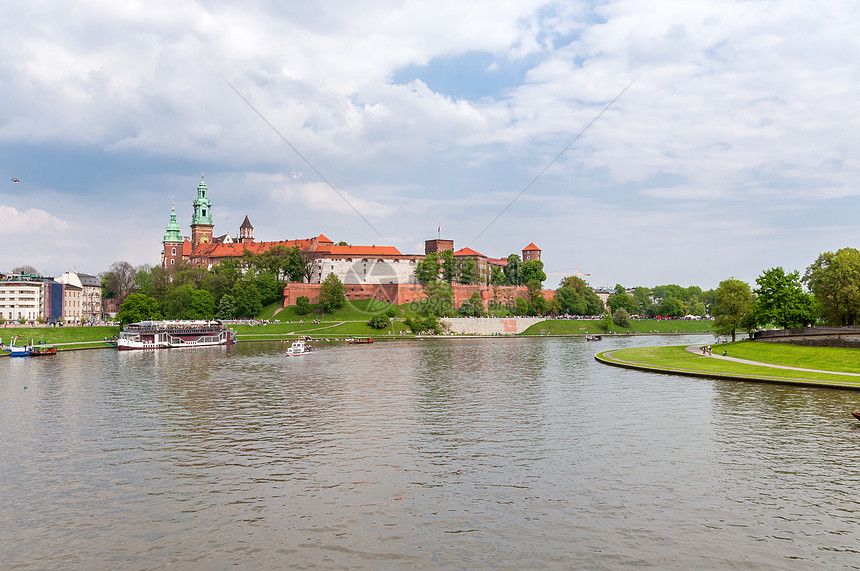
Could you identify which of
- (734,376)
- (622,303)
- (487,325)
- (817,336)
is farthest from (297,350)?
(622,303)

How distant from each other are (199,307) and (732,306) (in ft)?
310

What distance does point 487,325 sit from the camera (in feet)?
427

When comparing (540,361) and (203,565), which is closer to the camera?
(203,565)

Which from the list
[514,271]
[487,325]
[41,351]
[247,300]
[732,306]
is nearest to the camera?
[732,306]

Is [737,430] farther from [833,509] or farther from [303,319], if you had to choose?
[303,319]

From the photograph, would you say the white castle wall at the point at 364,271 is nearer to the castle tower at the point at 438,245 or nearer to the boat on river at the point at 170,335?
the castle tower at the point at 438,245

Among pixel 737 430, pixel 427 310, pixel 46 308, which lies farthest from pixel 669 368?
pixel 46 308

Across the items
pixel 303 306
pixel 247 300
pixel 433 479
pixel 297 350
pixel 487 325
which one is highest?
pixel 247 300

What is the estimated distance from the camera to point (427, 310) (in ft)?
430

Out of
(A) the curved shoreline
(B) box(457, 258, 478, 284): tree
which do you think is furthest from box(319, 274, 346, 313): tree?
(A) the curved shoreline

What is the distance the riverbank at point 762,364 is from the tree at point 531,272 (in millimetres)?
102209

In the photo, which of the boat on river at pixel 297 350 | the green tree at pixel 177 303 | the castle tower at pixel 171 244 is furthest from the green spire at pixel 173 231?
the boat on river at pixel 297 350

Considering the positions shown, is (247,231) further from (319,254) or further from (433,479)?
(433,479)

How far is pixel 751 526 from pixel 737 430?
12130mm
